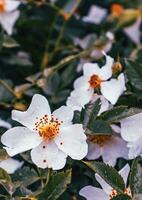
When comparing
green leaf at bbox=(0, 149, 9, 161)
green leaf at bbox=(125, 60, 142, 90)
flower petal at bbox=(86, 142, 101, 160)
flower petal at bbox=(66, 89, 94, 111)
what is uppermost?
green leaf at bbox=(125, 60, 142, 90)

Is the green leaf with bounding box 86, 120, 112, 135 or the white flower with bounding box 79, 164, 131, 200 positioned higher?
the green leaf with bounding box 86, 120, 112, 135

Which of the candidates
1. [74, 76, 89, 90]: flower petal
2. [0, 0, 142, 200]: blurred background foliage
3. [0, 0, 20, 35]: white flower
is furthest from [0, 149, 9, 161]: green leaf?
[0, 0, 20, 35]: white flower

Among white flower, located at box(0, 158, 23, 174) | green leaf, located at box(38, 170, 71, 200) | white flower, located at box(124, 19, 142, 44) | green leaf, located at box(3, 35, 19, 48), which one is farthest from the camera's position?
white flower, located at box(124, 19, 142, 44)

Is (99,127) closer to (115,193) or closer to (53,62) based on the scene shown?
(115,193)

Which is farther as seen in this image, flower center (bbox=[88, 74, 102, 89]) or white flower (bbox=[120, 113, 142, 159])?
flower center (bbox=[88, 74, 102, 89])

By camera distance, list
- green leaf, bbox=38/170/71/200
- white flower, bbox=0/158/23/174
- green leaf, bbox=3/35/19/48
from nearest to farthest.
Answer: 1. green leaf, bbox=38/170/71/200
2. white flower, bbox=0/158/23/174
3. green leaf, bbox=3/35/19/48

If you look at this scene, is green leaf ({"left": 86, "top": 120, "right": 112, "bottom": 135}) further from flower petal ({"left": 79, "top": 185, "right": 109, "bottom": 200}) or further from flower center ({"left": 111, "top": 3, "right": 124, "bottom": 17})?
flower center ({"left": 111, "top": 3, "right": 124, "bottom": 17})

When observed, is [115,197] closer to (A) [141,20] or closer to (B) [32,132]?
(B) [32,132]

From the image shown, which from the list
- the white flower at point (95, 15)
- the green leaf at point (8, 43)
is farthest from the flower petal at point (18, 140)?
the white flower at point (95, 15)

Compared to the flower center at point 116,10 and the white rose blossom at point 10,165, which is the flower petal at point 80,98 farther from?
the flower center at point 116,10
